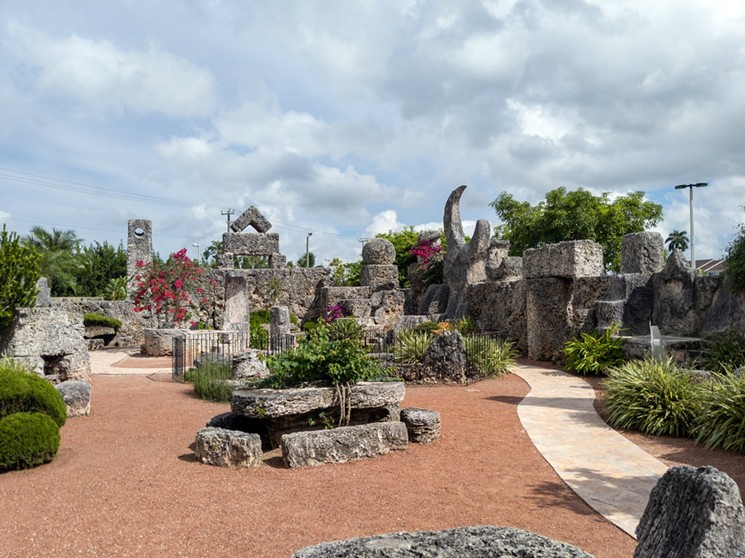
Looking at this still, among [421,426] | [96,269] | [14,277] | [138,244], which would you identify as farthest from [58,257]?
[421,426]

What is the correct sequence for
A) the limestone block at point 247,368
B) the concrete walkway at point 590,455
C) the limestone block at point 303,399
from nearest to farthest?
the concrete walkway at point 590,455
the limestone block at point 303,399
the limestone block at point 247,368

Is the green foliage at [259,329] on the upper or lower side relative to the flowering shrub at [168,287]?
lower

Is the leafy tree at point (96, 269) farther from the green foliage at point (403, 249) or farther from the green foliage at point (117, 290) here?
the green foliage at point (403, 249)

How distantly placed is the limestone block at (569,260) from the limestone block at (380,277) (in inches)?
350

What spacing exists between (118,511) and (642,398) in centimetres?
651

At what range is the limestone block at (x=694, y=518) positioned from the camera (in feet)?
6.55

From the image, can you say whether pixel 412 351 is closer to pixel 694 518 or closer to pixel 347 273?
pixel 694 518

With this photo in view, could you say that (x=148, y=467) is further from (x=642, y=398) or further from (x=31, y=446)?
(x=642, y=398)

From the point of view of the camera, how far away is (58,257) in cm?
3300

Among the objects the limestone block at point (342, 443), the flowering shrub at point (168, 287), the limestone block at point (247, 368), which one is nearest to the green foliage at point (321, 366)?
the limestone block at point (342, 443)

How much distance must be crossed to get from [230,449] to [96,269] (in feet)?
108

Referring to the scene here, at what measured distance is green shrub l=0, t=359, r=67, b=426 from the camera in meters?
6.76

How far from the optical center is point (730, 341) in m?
10.1

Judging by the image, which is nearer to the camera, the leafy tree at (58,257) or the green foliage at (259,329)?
the green foliage at (259,329)
